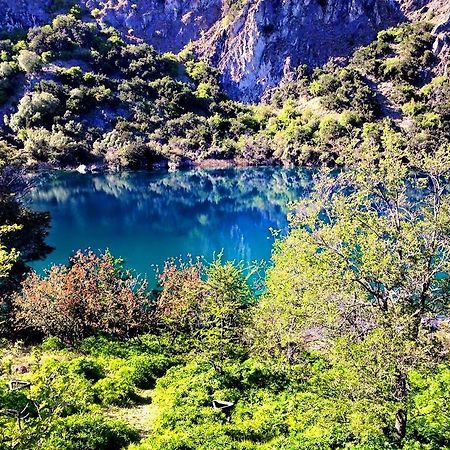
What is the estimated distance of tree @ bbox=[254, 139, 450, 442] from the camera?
540 inches

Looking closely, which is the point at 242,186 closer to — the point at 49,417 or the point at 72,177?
the point at 72,177

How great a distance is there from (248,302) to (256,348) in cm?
492

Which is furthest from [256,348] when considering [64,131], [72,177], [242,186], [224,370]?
[64,131]

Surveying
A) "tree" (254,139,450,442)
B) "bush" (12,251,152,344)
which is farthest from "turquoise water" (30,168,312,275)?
"tree" (254,139,450,442)

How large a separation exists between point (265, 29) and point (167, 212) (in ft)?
406

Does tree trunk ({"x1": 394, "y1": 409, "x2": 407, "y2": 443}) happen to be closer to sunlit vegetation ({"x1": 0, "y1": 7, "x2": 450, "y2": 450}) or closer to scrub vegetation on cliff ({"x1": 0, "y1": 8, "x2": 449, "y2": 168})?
sunlit vegetation ({"x1": 0, "y1": 7, "x2": 450, "y2": 450})

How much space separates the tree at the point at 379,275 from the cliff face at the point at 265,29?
162833mm

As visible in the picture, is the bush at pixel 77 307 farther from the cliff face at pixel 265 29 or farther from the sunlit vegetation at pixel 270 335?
the cliff face at pixel 265 29

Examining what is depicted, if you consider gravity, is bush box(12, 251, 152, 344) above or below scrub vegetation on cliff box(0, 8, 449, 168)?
below

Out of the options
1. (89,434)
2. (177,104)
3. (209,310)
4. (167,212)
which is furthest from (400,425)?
(177,104)

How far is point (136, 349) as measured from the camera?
86.0 ft

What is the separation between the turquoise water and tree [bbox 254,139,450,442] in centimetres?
1996

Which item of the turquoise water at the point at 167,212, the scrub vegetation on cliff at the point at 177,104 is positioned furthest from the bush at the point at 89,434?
the scrub vegetation on cliff at the point at 177,104

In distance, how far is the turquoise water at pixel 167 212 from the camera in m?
52.8
